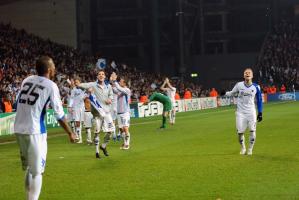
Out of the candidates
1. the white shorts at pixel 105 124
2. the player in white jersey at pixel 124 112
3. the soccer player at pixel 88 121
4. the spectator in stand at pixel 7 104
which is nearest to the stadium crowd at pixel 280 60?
the spectator in stand at pixel 7 104

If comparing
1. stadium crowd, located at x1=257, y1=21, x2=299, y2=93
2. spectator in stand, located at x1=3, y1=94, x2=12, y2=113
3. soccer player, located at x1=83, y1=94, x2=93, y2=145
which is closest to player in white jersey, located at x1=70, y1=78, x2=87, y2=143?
soccer player, located at x1=83, y1=94, x2=93, y2=145

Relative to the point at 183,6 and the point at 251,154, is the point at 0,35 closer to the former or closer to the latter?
the point at 183,6

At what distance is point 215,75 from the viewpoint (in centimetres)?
7238

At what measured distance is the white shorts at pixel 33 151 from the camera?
932 cm

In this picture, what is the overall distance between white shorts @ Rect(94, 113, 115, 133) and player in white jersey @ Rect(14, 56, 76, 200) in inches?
324

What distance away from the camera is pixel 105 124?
17.7 meters

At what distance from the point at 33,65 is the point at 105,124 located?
2656cm

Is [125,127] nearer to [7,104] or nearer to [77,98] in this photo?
[77,98]

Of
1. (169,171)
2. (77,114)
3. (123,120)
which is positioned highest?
(77,114)

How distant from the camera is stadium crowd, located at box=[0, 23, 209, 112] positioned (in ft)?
121

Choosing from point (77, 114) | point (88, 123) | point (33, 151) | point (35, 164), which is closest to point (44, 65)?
point (33, 151)

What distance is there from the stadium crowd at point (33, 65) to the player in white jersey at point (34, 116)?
76.6 feet

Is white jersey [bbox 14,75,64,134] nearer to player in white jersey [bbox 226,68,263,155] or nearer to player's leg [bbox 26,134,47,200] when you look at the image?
player's leg [bbox 26,134,47,200]

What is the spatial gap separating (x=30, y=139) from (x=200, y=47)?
6389 cm
